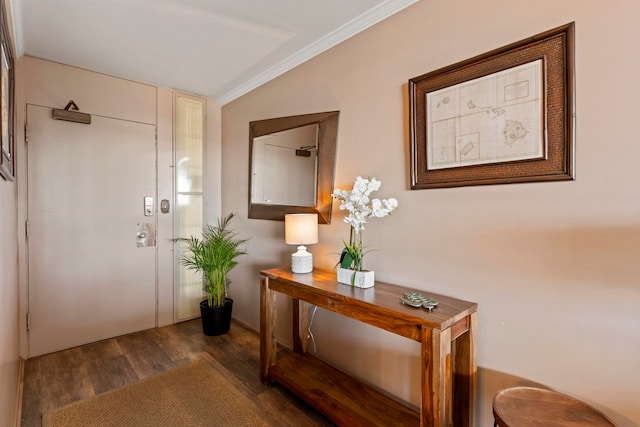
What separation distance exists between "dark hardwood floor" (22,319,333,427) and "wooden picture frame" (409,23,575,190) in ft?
5.41

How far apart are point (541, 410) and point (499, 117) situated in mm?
1212

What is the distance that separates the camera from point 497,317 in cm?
148

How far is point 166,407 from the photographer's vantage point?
1.96m

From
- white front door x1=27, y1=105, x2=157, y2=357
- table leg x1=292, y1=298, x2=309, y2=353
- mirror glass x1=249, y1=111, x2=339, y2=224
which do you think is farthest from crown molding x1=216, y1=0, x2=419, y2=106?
table leg x1=292, y1=298, x2=309, y2=353

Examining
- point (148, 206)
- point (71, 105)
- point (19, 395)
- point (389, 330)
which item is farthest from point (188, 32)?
point (19, 395)

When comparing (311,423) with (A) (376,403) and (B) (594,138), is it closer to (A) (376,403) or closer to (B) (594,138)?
(A) (376,403)

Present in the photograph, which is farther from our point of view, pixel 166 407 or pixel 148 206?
pixel 148 206

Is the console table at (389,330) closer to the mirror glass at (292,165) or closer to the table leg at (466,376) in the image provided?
the table leg at (466,376)

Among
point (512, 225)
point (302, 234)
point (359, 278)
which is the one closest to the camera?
point (512, 225)

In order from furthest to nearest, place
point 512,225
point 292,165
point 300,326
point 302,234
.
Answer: point 292,165
point 300,326
point 302,234
point 512,225

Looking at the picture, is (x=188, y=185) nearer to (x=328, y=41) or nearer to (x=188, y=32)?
(x=188, y=32)

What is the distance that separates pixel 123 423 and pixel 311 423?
3.64 ft

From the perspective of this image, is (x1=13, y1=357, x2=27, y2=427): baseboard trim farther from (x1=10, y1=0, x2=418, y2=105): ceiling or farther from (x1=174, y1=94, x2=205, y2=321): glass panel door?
(x1=10, y1=0, x2=418, y2=105): ceiling

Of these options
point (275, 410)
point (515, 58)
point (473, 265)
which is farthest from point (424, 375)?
point (515, 58)
